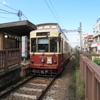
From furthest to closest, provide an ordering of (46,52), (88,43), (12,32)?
(88,43), (12,32), (46,52)

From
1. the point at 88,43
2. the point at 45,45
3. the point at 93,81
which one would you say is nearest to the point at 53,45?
the point at 45,45

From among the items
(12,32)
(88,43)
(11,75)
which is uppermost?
(12,32)

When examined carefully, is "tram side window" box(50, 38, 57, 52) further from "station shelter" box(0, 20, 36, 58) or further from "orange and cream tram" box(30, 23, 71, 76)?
"station shelter" box(0, 20, 36, 58)

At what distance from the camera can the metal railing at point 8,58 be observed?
4.81m

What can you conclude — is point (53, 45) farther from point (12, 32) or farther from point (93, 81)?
point (12, 32)

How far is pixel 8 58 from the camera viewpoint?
523 centimetres

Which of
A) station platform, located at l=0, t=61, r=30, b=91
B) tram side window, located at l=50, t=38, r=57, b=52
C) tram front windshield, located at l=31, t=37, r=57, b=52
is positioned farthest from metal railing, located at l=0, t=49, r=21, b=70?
tram side window, located at l=50, t=38, r=57, b=52

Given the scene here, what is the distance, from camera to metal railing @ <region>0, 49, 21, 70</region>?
4.81m

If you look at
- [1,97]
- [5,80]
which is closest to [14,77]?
[5,80]

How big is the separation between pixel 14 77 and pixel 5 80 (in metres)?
0.76

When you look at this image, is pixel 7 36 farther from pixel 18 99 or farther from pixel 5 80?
pixel 18 99

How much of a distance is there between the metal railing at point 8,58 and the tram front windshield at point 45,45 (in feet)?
3.61

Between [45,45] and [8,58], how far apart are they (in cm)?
220

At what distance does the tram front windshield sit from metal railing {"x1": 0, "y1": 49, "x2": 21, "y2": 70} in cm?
110
